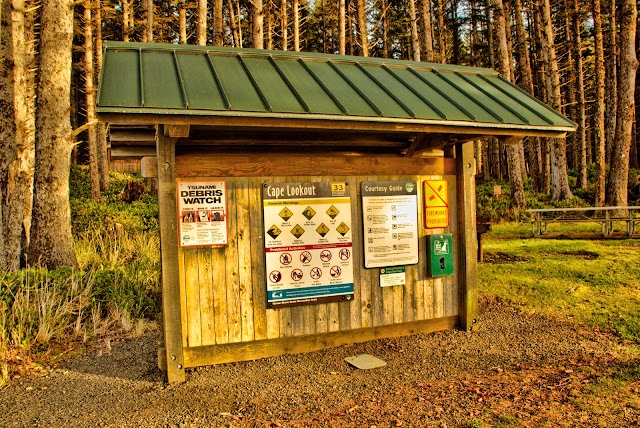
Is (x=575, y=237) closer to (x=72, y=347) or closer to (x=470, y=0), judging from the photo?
(x=72, y=347)

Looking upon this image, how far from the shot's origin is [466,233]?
21.2 ft

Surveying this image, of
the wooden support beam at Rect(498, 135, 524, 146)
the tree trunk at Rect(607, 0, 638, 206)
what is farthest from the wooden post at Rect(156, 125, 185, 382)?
the tree trunk at Rect(607, 0, 638, 206)

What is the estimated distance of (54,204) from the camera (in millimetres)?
8227

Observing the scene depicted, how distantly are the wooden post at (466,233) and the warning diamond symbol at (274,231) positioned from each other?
93.9 inches

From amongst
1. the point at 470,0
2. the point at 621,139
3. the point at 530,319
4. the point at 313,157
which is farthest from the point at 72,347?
the point at 470,0

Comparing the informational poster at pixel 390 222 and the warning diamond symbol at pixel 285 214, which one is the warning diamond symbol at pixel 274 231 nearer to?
the warning diamond symbol at pixel 285 214

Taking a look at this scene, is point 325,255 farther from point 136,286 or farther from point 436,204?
point 136,286

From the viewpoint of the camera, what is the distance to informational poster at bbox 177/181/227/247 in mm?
5246

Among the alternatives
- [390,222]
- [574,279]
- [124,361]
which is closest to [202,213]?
[124,361]

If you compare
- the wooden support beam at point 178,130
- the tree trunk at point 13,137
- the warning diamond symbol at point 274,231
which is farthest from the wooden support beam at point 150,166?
the tree trunk at point 13,137

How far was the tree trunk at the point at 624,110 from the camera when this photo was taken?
52.7ft

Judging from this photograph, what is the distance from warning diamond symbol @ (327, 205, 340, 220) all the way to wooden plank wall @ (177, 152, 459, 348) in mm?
239

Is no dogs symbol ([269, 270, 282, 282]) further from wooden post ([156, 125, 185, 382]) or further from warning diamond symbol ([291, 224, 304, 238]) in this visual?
wooden post ([156, 125, 185, 382])

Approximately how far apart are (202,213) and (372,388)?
240 centimetres
